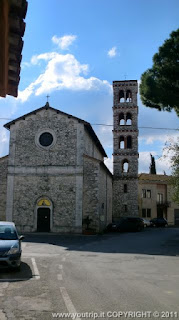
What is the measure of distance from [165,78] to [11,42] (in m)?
17.3

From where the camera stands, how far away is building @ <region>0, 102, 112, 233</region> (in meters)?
27.8

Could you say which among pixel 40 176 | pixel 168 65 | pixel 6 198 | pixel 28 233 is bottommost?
pixel 28 233

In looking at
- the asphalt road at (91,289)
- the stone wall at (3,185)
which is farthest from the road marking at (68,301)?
the stone wall at (3,185)

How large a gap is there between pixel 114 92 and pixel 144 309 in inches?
1468

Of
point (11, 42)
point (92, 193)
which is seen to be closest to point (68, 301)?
point (11, 42)

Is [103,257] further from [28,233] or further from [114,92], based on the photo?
[114,92]

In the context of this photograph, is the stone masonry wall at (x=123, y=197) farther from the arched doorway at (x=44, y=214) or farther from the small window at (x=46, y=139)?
the arched doorway at (x=44, y=214)

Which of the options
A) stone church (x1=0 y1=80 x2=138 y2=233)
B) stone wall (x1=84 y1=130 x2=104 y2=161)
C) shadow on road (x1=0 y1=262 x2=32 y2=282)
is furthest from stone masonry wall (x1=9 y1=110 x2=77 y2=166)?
shadow on road (x1=0 y1=262 x2=32 y2=282)

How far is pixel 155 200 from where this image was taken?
51.4 meters

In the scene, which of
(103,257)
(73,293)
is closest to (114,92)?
(103,257)

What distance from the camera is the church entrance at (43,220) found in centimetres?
2809

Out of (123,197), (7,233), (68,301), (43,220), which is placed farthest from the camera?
(123,197)

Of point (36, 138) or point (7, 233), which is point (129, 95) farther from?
point (7, 233)

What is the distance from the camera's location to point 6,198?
28688 mm
